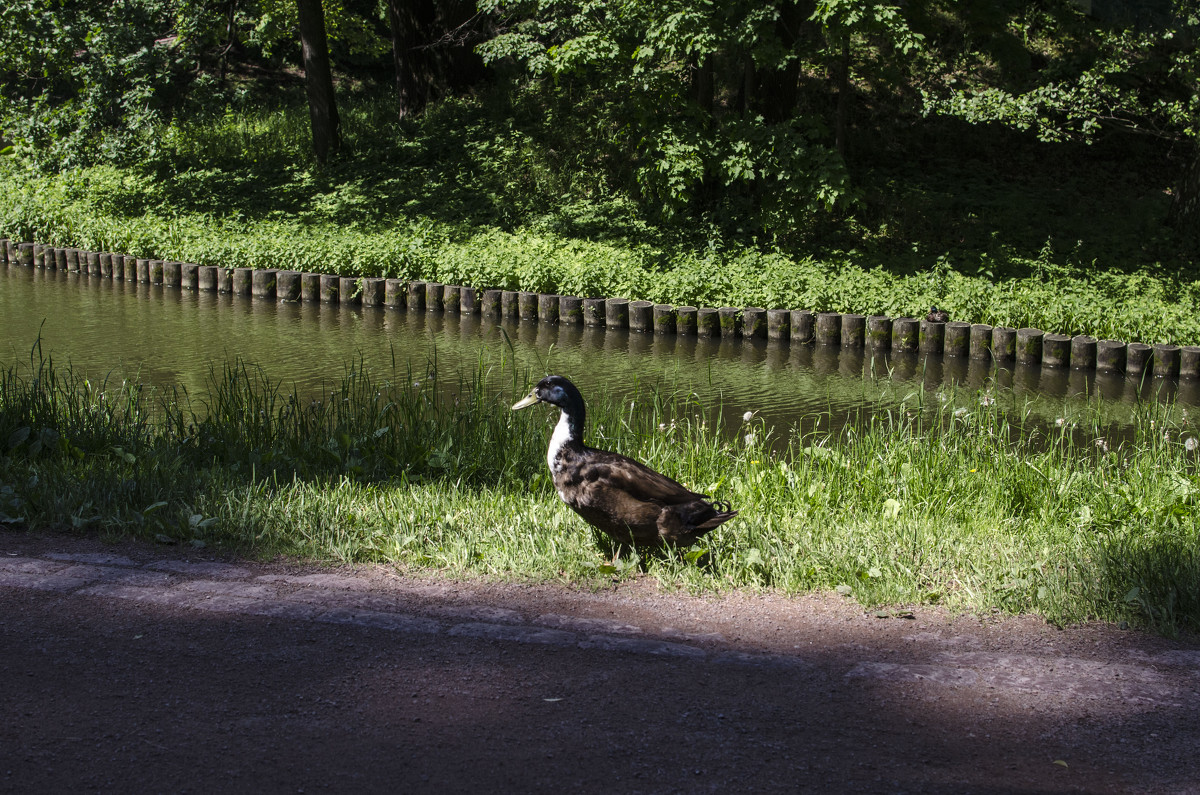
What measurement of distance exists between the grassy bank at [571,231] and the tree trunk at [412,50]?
102 centimetres

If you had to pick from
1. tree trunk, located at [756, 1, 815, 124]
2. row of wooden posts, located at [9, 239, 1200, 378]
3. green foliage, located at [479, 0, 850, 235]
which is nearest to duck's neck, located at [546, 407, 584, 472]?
row of wooden posts, located at [9, 239, 1200, 378]

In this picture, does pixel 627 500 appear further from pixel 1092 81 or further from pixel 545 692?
pixel 1092 81

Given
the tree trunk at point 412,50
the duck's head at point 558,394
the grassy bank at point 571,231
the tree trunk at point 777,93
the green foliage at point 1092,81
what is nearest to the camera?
the duck's head at point 558,394

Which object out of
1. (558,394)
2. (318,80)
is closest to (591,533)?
(558,394)

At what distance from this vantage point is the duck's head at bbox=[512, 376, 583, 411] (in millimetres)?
5320

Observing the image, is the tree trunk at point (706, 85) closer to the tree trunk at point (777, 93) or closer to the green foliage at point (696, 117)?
the green foliage at point (696, 117)

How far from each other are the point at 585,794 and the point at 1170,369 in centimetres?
1138

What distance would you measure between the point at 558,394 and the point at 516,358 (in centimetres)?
688

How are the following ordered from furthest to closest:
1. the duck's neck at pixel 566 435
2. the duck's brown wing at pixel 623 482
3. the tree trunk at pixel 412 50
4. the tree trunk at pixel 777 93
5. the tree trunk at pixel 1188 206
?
the tree trunk at pixel 412 50 → the tree trunk at pixel 777 93 → the tree trunk at pixel 1188 206 → the duck's neck at pixel 566 435 → the duck's brown wing at pixel 623 482

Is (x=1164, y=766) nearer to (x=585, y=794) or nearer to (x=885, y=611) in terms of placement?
(x=885, y=611)

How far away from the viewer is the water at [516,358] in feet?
35.4

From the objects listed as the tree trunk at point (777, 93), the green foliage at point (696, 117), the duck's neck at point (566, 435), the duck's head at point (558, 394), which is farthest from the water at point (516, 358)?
the tree trunk at point (777, 93)

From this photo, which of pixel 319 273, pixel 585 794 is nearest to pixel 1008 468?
pixel 585 794

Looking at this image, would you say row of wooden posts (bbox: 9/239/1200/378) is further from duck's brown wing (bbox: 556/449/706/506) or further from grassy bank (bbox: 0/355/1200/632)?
duck's brown wing (bbox: 556/449/706/506)
